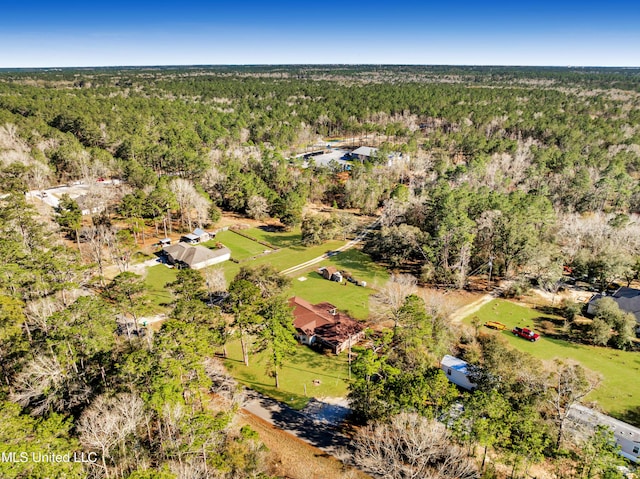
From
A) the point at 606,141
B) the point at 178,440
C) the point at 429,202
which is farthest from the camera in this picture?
the point at 606,141

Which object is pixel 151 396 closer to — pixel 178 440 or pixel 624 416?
pixel 178 440

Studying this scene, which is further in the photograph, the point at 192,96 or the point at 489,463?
the point at 192,96

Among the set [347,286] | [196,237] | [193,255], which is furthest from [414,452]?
[196,237]

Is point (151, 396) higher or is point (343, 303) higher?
point (151, 396)

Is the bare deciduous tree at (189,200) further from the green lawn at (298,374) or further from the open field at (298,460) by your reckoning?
the open field at (298,460)

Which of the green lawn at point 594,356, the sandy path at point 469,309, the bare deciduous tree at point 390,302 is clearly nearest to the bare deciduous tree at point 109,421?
the bare deciduous tree at point 390,302

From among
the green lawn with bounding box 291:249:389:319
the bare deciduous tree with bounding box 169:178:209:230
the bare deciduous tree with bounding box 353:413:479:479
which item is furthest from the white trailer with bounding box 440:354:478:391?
the bare deciduous tree with bounding box 169:178:209:230

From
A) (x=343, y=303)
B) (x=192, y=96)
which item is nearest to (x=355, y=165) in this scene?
(x=343, y=303)
